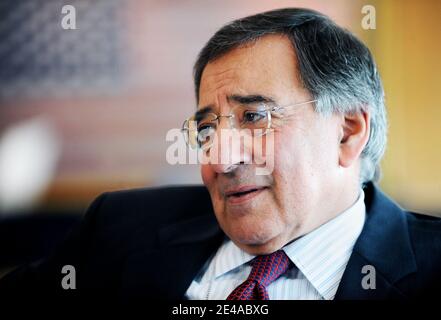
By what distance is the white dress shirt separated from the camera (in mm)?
1404

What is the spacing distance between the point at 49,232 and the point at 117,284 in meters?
0.29

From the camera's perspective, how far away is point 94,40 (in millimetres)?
1633

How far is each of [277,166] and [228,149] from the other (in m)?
0.13

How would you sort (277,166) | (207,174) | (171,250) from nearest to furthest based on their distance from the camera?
1. (277,166)
2. (207,174)
3. (171,250)

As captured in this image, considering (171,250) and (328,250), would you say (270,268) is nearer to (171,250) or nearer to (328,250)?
(328,250)

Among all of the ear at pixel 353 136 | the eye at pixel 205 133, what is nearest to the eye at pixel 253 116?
the eye at pixel 205 133

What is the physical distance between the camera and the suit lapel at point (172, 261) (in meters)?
1.53

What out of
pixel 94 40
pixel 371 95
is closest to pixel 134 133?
pixel 94 40

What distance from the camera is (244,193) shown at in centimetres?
141

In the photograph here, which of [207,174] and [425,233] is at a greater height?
Answer: [207,174]

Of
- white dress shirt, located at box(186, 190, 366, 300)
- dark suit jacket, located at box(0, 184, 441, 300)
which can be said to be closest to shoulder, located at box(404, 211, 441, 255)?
dark suit jacket, located at box(0, 184, 441, 300)

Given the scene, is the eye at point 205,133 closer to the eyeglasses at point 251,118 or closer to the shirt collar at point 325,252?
the eyeglasses at point 251,118

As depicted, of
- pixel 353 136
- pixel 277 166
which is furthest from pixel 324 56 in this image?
pixel 277 166

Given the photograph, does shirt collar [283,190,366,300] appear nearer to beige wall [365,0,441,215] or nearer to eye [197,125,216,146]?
beige wall [365,0,441,215]
